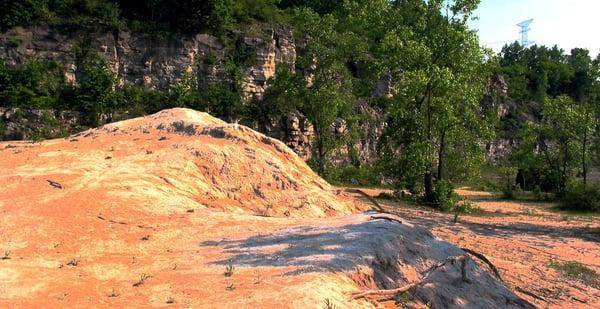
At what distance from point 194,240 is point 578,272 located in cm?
857

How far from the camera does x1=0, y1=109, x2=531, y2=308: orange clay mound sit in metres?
6.10

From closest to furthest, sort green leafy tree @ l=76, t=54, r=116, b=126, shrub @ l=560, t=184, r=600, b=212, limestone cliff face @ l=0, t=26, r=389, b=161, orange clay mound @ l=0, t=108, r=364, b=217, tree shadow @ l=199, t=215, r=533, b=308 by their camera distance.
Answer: tree shadow @ l=199, t=215, r=533, b=308
orange clay mound @ l=0, t=108, r=364, b=217
shrub @ l=560, t=184, r=600, b=212
limestone cliff face @ l=0, t=26, r=389, b=161
green leafy tree @ l=76, t=54, r=116, b=126

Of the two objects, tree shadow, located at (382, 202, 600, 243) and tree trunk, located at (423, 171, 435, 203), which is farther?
tree trunk, located at (423, 171, 435, 203)

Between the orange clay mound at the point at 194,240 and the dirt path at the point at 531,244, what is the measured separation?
6.84ft

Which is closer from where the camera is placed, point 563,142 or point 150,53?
point 563,142

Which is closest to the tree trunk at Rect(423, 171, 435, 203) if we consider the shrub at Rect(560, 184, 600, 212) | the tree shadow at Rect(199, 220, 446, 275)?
the shrub at Rect(560, 184, 600, 212)

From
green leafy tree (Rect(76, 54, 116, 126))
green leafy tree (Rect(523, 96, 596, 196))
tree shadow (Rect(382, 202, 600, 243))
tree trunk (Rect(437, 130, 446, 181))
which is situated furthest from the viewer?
green leafy tree (Rect(76, 54, 116, 126))

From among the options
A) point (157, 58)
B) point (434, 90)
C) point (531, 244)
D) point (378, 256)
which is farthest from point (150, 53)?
point (378, 256)

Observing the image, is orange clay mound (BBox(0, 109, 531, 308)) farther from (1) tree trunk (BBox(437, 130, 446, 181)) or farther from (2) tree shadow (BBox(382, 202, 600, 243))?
(1) tree trunk (BBox(437, 130, 446, 181))

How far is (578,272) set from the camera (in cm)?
1145

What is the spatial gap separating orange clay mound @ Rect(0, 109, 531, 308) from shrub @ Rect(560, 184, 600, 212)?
54.2ft

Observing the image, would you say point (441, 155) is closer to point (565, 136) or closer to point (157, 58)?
point (565, 136)

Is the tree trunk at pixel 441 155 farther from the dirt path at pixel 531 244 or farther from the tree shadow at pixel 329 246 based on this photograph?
the tree shadow at pixel 329 246

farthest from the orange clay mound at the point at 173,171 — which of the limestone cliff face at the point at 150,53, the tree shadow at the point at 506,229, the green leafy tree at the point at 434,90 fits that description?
the limestone cliff face at the point at 150,53
